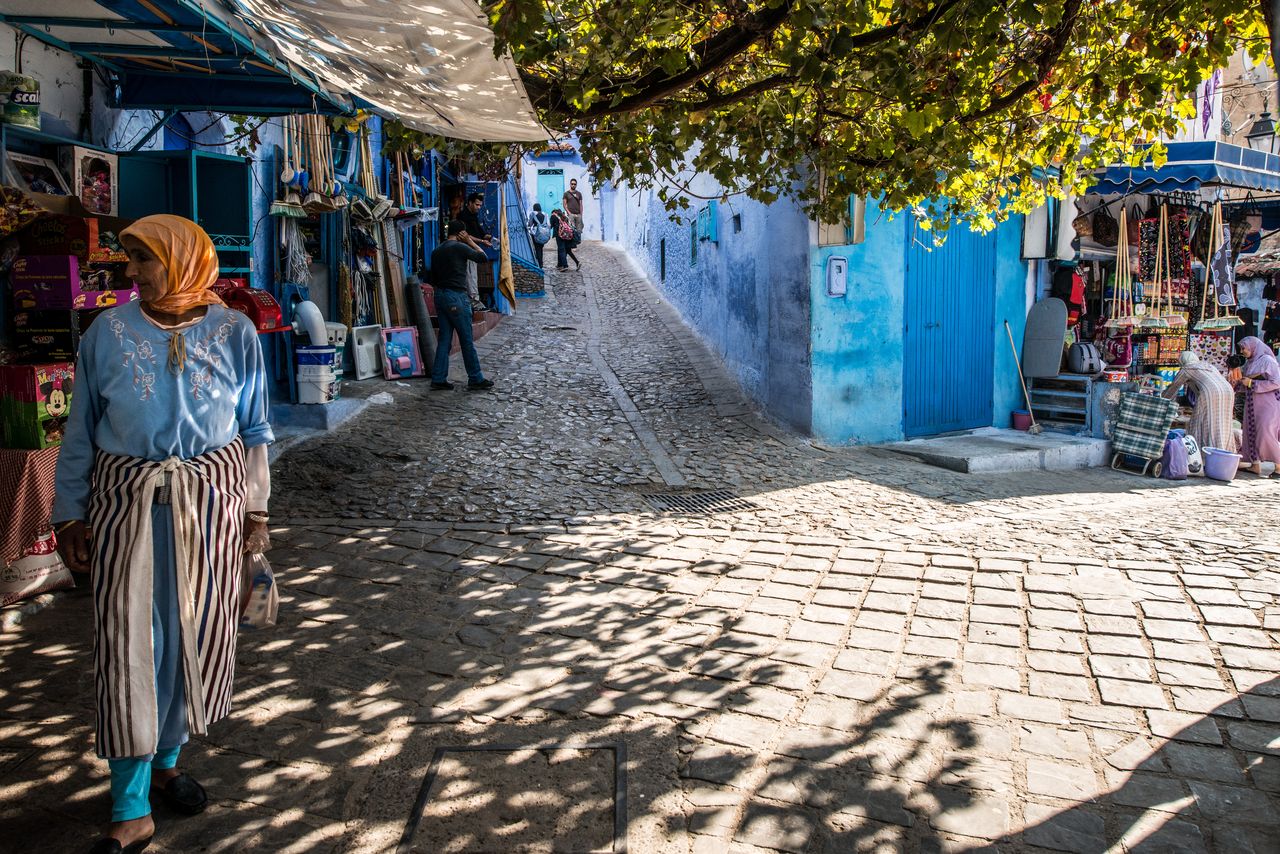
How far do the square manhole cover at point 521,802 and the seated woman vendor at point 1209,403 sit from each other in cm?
985

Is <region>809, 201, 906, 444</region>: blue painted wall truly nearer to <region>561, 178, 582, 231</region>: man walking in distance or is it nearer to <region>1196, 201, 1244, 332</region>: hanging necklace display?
<region>1196, 201, 1244, 332</region>: hanging necklace display

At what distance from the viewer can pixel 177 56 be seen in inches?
211

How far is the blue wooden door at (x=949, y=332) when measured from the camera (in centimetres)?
1047

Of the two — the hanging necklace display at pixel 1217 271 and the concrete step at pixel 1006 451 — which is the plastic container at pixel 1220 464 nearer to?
the concrete step at pixel 1006 451

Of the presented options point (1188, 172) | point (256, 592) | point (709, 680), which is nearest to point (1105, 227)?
point (1188, 172)

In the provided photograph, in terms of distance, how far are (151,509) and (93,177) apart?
424 centimetres

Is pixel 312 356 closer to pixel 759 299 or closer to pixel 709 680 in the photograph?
pixel 759 299

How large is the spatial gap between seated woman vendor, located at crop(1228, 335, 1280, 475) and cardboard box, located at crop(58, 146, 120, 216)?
12.1 meters

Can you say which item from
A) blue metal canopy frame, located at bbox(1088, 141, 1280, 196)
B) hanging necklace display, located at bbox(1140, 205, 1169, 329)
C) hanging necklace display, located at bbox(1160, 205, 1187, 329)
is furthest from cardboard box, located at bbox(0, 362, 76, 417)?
hanging necklace display, located at bbox(1160, 205, 1187, 329)

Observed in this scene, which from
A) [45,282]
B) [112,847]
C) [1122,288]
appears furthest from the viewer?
[1122,288]

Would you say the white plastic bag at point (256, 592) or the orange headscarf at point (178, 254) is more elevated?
the orange headscarf at point (178, 254)

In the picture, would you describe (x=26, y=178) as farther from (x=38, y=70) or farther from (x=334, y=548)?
(x=334, y=548)

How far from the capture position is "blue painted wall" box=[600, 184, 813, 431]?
33.0ft

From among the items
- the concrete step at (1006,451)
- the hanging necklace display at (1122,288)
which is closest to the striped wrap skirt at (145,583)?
the concrete step at (1006,451)
